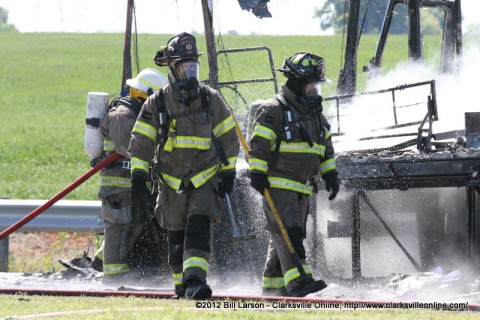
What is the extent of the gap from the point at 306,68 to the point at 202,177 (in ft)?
3.79

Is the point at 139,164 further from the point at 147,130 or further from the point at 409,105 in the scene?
the point at 409,105

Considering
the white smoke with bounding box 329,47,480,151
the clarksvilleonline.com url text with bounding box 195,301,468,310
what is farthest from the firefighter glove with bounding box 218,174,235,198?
the white smoke with bounding box 329,47,480,151

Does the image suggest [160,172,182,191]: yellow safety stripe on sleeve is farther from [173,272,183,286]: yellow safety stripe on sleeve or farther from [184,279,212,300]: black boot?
[184,279,212,300]: black boot

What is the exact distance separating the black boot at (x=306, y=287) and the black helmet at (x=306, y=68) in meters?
1.48

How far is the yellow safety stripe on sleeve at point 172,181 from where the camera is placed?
329 inches

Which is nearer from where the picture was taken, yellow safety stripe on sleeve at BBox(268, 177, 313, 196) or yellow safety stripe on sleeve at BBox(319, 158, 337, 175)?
yellow safety stripe on sleeve at BBox(268, 177, 313, 196)

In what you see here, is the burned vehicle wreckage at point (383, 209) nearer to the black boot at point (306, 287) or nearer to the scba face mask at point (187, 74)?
the black boot at point (306, 287)

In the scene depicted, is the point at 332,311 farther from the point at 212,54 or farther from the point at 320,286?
the point at 212,54

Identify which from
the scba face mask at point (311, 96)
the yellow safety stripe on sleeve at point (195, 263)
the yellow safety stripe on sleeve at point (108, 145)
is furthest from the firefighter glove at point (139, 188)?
the yellow safety stripe on sleeve at point (108, 145)

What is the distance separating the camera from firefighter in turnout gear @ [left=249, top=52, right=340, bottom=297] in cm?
855

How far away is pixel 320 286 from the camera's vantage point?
832 cm

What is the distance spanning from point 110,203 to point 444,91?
4117 mm

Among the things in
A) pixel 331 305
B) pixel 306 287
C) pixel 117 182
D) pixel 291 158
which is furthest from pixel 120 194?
pixel 331 305

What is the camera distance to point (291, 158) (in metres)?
8.70
